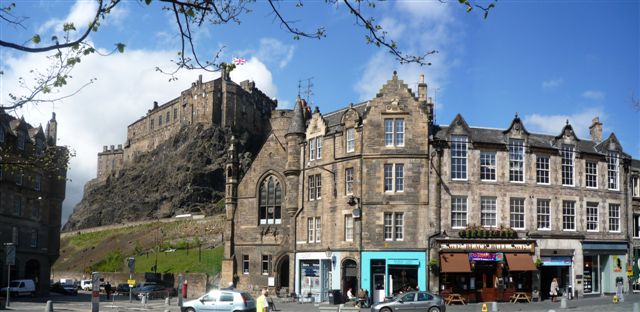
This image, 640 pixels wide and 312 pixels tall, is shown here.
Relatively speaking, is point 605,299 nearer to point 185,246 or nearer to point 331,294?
point 331,294

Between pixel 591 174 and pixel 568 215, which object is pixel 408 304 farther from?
pixel 591 174

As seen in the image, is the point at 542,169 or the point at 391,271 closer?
the point at 391,271

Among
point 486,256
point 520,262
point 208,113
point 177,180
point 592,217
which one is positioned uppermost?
point 208,113

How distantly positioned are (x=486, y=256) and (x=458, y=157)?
6179 mm

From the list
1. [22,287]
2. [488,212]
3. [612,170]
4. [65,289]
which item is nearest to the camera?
[488,212]

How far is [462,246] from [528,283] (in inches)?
200

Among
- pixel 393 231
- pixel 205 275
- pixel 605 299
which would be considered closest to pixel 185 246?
pixel 205 275

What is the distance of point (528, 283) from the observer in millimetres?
43625

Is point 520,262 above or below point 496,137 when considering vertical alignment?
below

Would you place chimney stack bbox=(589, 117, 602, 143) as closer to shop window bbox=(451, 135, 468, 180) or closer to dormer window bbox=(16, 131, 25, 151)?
shop window bbox=(451, 135, 468, 180)

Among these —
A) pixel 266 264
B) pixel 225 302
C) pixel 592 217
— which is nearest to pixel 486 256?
pixel 592 217

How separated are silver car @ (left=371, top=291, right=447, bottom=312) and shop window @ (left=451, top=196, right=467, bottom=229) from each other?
1107cm

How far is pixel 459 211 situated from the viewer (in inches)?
1697

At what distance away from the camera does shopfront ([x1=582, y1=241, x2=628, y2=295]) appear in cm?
4569
